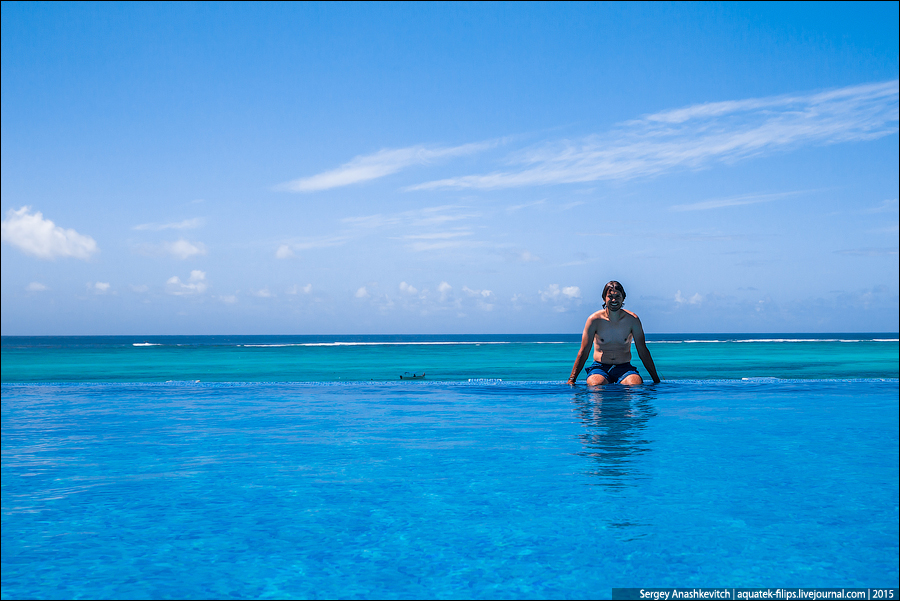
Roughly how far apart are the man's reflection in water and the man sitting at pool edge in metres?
0.29

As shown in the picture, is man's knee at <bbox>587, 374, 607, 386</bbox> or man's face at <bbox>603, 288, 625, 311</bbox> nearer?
man's face at <bbox>603, 288, 625, 311</bbox>

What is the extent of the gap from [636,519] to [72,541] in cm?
451

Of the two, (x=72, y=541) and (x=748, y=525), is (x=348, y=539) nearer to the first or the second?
(x=72, y=541)

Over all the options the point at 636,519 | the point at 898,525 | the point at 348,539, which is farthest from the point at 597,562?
the point at 898,525

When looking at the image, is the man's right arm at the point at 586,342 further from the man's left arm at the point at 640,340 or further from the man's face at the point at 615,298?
the man's left arm at the point at 640,340

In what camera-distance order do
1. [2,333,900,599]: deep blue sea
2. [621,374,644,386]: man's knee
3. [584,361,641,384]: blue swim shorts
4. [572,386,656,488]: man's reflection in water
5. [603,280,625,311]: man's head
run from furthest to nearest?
Result: 1. [621,374,644,386]: man's knee
2. [584,361,641,384]: blue swim shorts
3. [603,280,625,311]: man's head
4. [572,386,656,488]: man's reflection in water
5. [2,333,900,599]: deep blue sea

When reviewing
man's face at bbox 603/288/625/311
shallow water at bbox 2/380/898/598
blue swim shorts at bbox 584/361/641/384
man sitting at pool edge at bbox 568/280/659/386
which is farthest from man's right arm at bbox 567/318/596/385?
shallow water at bbox 2/380/898/598

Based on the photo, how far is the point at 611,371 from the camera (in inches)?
537

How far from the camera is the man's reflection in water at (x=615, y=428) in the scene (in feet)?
22.0

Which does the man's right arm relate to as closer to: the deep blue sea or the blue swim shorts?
the blue swim shorts

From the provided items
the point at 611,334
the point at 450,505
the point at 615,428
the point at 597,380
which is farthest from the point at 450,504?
the point at 597,380

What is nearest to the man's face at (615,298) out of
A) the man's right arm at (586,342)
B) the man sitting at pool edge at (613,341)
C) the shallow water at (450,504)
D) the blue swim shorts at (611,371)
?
the man sitting at pool edge at (613,341)

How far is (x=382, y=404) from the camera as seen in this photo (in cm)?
1371

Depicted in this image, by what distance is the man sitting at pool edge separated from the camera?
41.6 ft
